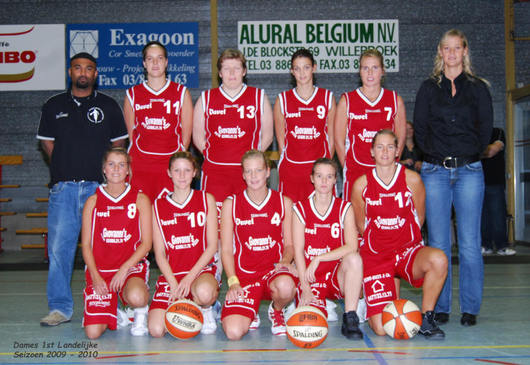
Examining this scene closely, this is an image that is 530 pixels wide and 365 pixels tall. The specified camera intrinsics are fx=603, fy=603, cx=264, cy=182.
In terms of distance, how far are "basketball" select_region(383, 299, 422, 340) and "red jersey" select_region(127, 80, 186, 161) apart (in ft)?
7.13

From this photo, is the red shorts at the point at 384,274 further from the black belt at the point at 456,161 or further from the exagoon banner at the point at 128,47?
the exagoon banner at the point at 128,47

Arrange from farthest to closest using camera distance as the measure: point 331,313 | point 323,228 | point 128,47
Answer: point 128,47
point 331,313
point 323,228

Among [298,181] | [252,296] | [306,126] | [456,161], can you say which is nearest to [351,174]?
[298,181]

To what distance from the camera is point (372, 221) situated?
4.33 m

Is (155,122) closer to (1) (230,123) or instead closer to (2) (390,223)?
(1) (230,123)

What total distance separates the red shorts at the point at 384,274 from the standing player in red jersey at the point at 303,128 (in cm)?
98

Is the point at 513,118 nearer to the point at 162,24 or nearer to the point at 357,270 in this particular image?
the point at 162,24

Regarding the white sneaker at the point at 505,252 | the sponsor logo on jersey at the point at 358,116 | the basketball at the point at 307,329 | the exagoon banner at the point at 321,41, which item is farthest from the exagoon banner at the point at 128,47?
the basketball at the point at 307,329

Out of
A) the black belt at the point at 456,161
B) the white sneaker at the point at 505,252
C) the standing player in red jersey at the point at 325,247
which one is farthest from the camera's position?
the white sneaker at the point at 505,252

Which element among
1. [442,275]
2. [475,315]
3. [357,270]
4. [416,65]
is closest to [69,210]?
[357,270]

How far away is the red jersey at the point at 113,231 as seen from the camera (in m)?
4.48

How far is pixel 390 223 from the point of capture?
4266 millimetres

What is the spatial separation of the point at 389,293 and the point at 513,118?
7.67 metres

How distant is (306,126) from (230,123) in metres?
0.63
